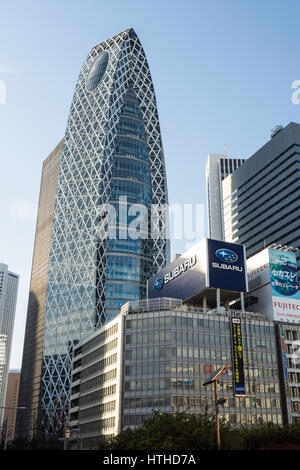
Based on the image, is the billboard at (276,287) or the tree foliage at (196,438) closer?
the tree foliage at (196,438)

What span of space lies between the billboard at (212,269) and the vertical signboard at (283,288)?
8.24m

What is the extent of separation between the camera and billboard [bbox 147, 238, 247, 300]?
109812mm

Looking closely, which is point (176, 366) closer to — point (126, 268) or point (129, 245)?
point (126, 268)

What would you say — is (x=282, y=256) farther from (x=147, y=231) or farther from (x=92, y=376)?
(x=147, y=231)

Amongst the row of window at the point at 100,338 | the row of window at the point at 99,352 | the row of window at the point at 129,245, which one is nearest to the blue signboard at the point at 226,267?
the row of window at the point at 100,338

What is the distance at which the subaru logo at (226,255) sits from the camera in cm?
11162

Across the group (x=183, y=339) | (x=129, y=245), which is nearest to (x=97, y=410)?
(x=183, y=339)

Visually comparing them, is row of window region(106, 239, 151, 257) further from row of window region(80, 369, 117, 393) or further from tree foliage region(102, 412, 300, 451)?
tree foliage region(102, 412, 300, 451)

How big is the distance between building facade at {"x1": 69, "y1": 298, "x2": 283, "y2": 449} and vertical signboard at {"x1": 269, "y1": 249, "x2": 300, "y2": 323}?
212 inches

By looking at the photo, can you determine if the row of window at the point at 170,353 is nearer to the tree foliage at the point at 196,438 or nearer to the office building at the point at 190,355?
the office building at the point at 190,355

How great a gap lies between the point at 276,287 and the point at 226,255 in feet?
47.0

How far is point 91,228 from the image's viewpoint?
641 ft

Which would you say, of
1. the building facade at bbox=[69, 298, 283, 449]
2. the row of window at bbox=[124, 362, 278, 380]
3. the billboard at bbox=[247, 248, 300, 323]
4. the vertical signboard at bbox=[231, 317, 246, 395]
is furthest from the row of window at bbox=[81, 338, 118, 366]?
the billboard at bbox=[247, 248, 300, 323]
